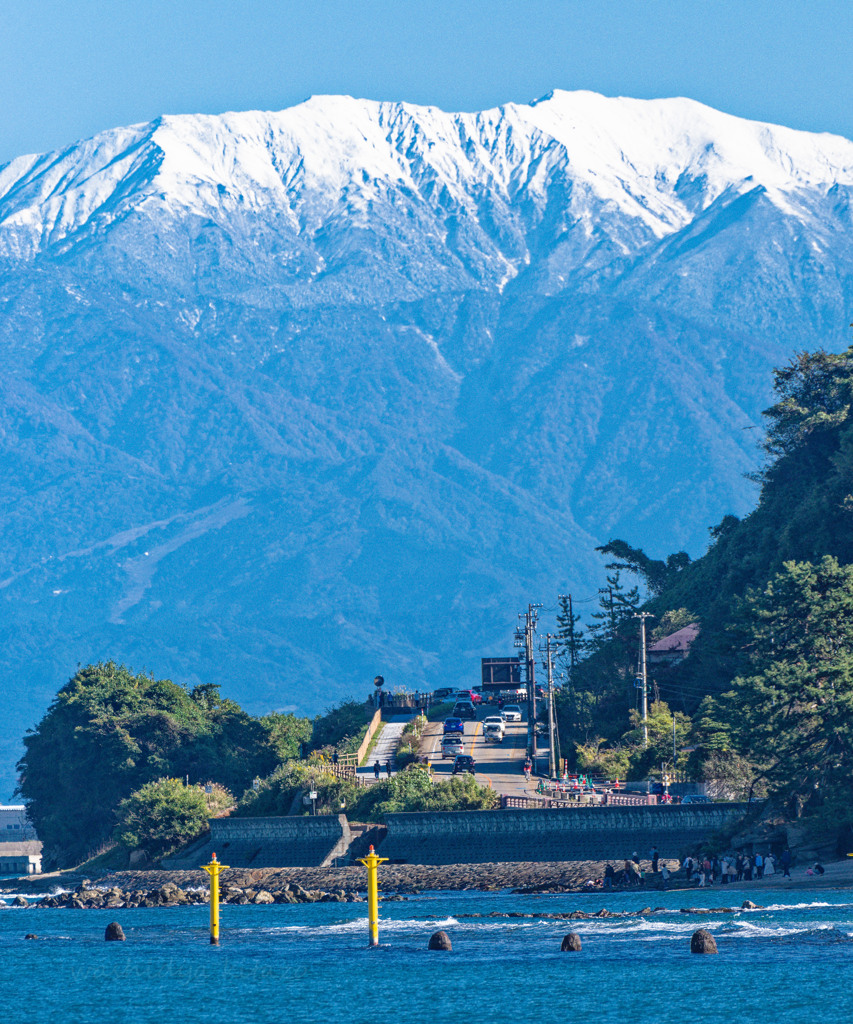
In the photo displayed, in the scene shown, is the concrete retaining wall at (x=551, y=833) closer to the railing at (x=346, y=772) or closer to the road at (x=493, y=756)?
the road at (x=493, y=756)

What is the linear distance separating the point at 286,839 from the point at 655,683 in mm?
36442

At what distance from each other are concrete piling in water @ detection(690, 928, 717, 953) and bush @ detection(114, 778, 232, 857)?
167ft

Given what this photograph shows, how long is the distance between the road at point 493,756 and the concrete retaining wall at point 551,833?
7.91m

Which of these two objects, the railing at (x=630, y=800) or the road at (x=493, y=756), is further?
the road at (x=493, y=756)

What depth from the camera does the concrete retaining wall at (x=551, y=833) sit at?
87188mm

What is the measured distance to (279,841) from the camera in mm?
100375

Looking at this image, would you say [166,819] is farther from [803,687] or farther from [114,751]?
[803,687]

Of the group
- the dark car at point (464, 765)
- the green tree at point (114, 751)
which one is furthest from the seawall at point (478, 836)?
the green tree at point (114, 751)

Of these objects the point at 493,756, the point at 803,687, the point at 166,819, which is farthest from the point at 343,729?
the point at 803,687

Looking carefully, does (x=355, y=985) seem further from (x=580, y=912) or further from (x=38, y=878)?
(x=38, y=878)

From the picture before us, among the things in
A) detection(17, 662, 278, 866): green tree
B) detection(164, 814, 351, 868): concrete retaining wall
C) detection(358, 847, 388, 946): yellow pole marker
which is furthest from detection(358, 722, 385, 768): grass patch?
detection(358, 847, 388, 946): yellow pole marker

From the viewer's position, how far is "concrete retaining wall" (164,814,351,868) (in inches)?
3883

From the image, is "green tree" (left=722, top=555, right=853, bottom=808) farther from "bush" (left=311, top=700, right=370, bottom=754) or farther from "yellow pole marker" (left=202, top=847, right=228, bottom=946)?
"bush" (left=311, top=700, right=370, bottom=754)

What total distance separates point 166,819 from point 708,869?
39111 mm
